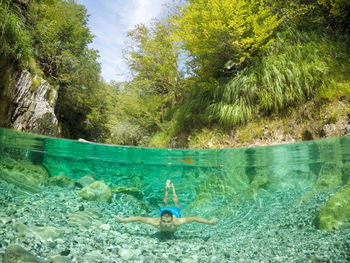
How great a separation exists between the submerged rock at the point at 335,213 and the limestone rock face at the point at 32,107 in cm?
1005

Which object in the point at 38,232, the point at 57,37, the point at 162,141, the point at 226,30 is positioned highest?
the point at 57,37

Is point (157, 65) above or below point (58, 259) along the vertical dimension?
above

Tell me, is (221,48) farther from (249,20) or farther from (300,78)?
(300,78)

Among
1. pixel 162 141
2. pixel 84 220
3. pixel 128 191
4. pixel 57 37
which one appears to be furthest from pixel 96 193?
pixel 57 37

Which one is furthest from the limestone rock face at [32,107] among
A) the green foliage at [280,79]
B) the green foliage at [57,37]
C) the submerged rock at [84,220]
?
the green foliage at [280,79]

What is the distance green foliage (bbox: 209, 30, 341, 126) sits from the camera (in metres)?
7.97

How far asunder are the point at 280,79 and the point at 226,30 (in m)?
2.93

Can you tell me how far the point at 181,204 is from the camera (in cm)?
866

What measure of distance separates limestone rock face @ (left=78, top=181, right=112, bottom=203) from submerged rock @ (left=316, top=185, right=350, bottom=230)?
15.3 feet

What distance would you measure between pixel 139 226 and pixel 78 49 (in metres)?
15.1

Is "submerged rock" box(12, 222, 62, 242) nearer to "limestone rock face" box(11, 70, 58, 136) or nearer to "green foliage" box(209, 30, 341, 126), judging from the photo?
"limestone rock face" box(11, 70, 58, 136)

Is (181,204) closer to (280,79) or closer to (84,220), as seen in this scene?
(84,220)

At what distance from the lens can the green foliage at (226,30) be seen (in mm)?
8375

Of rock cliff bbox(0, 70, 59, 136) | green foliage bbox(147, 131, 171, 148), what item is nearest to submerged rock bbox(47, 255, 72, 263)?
rock cliff bbox(0, 70, 59, 136)
